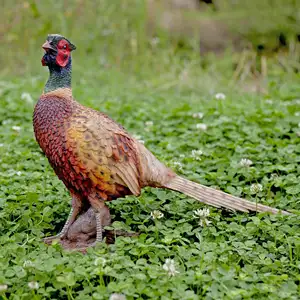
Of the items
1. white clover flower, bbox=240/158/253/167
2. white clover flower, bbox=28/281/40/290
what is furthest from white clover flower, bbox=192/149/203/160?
white clover flower, bbox=28/281/40/290

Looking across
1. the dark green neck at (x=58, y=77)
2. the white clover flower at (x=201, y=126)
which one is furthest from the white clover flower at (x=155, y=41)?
the dark green neck at (x=58, y=77)

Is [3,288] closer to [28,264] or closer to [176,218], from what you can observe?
[28,264]

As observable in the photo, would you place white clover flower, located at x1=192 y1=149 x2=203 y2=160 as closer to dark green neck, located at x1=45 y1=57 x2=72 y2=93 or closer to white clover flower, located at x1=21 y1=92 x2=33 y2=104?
dark green neck, located at x1=45 y1=57 x2=72 y2=93

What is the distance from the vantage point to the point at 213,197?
417 cm

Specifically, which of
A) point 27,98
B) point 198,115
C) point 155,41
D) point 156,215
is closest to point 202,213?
point 156,215

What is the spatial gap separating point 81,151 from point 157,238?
70 centimetres

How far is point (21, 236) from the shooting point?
395 centimetres

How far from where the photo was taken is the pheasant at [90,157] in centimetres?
384

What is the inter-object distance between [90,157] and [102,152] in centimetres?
8

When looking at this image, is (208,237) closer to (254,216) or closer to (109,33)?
(254,216)

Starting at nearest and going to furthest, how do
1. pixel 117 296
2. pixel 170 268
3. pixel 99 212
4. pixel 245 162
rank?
pixel 117 296
pixel 170 268
pixel 99 212
pixel 245 162

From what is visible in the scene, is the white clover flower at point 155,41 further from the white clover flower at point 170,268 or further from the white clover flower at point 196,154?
the white clover flower at point 170,268

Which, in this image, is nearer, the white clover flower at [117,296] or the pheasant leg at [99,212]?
the white clover flower at [117,296]

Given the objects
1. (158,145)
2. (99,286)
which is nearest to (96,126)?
(99,286)
